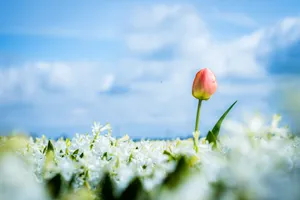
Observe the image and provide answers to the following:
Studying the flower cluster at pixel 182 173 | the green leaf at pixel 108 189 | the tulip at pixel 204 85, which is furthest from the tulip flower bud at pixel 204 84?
the green leaf at pixel 108 189

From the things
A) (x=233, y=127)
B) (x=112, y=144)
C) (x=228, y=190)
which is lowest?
(x=112, y=144)

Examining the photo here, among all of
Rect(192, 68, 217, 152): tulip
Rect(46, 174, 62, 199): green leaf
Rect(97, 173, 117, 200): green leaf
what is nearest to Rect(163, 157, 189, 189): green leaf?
Rect(97, 173, 117, 200): green leaf

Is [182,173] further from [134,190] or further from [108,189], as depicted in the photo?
[108,189]

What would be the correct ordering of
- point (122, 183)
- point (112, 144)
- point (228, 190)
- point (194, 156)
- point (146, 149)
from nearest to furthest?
point (228, 190) → point (122, 183) → point (194, 156) → point (146, 149) → point (112, 144)

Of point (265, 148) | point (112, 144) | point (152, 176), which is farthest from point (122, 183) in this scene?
point (112, 144)

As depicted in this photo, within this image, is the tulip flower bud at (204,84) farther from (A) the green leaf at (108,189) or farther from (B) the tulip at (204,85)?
(A) the green leaf at (108,189)

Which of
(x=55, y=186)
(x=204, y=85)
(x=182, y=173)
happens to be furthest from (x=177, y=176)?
(x=204, y=85)

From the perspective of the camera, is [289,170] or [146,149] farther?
[146,149]

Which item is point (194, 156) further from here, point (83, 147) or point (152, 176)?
point (83, 147)

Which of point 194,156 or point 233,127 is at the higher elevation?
point 233,127
